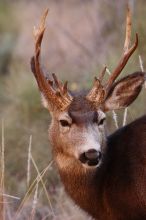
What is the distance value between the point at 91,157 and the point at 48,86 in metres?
0.89

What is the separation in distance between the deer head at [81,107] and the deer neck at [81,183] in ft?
0.09

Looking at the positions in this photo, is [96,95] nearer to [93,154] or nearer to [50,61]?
[93,154]

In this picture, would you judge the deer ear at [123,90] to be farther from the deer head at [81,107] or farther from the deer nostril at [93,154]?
the deer nostril at [93,154]

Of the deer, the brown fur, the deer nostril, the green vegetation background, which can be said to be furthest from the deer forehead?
the green vegetation background

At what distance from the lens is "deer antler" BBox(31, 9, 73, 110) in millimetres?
7633

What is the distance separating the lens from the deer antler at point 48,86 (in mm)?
7633

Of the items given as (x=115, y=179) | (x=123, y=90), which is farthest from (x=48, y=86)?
(x=115, y=179)

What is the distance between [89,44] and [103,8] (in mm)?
1447

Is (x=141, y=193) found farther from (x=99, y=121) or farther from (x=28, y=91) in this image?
(x=28, y=91)

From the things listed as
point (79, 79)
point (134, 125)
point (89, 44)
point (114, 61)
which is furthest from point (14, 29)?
point (134, 125)

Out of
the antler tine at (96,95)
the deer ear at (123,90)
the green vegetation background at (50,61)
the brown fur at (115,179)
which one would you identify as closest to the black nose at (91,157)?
the brown fur at (115,179)

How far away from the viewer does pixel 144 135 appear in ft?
25.0

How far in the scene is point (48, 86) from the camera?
7770 millimetres

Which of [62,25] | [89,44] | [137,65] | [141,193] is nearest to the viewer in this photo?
[141,193]
